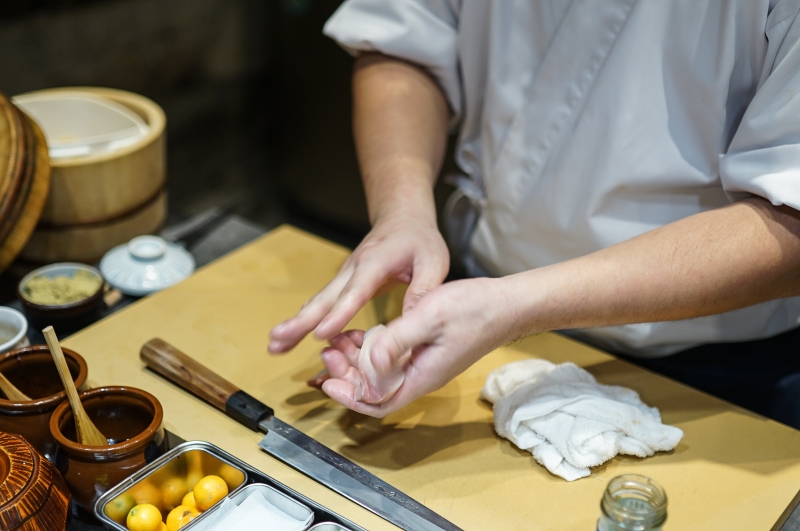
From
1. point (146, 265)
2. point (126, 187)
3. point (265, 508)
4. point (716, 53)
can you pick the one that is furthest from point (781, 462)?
point (126, 187)

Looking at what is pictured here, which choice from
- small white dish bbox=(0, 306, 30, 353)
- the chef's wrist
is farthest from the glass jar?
small white dish bbox=(0, 306, 30, 353)

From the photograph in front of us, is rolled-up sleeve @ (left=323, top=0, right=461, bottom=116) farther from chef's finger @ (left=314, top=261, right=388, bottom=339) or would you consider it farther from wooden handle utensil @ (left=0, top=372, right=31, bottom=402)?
wooden handle utensil @ (left=0, top=372, right=31, bottom=402)

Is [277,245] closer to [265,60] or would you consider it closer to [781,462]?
[781,462]

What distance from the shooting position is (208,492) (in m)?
0.92

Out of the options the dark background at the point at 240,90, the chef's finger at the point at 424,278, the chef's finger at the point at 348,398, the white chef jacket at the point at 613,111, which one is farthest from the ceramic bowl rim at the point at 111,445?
the dark background at the point at 240,90

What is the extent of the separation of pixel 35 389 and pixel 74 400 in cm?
17

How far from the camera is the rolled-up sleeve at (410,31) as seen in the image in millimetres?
1330

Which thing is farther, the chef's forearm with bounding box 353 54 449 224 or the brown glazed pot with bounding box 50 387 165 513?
the chef's forearm with bounding box 353 54 449 224

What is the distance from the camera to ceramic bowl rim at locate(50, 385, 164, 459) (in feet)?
2.86

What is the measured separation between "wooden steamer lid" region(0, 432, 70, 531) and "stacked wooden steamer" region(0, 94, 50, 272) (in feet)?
1.56

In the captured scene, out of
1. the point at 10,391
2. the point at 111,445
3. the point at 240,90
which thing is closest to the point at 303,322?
the point at 111,445

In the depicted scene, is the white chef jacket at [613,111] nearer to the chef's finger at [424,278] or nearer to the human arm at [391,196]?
the human arm at [391,196]

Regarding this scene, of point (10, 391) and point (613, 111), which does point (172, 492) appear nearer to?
point (10, 391)

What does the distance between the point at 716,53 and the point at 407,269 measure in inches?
21.3
